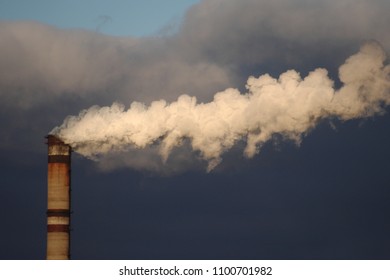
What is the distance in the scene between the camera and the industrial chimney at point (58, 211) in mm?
67500

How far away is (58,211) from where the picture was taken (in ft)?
221

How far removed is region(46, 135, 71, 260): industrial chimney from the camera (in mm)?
67500
